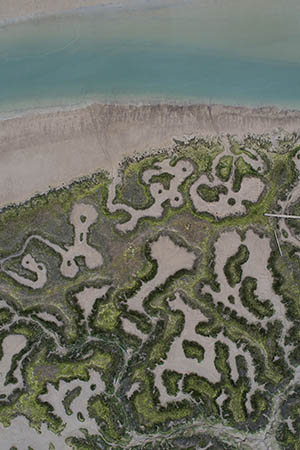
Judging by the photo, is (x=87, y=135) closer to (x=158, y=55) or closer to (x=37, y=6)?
(x=158, y=55)

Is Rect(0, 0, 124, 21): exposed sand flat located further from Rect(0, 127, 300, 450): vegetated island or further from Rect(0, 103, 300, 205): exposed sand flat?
Rect(0, 127, 300, 450): vegetated island

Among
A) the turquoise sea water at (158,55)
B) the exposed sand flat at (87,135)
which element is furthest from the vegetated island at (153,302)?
the turquoise sea water at (158,55)

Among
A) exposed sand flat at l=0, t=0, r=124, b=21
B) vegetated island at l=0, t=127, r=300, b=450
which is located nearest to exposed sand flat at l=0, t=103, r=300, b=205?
vegetated island at l=0, t=127, r=300, b=450

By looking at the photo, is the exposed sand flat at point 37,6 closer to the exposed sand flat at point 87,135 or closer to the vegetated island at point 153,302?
the exposed sand flat at point 87,135

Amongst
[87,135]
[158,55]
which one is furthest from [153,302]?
[158,55]

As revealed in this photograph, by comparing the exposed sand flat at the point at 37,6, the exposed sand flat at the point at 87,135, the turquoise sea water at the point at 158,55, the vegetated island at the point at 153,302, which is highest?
the exposed sand flat at the point at 37,6

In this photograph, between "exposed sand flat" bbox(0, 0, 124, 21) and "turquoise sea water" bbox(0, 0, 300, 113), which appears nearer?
"exposed sand flat" bbox(0, 0, 124, 21)
